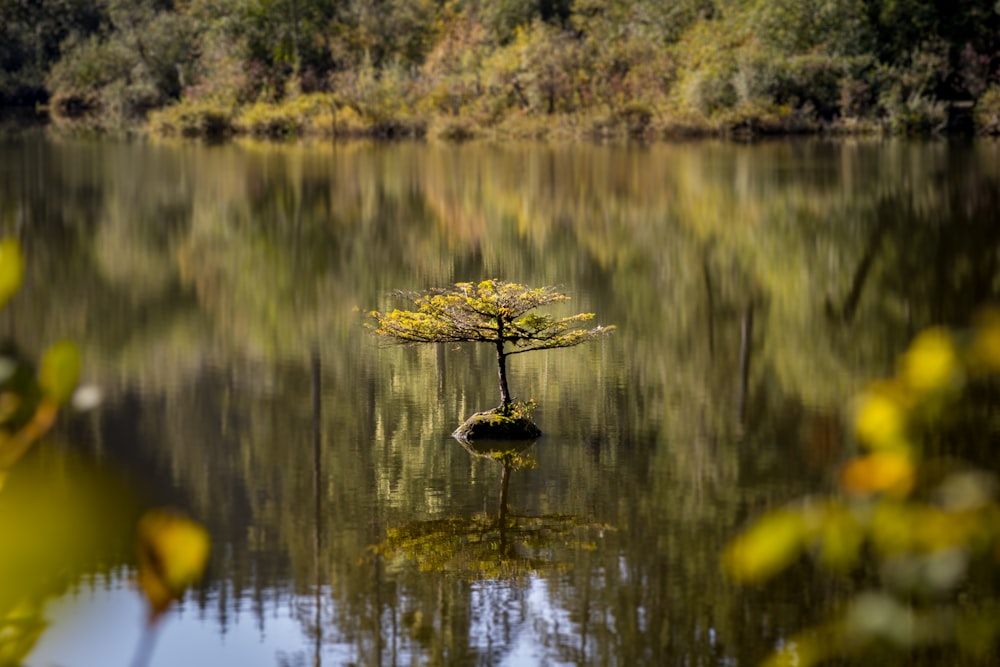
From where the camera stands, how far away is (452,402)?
418 inches

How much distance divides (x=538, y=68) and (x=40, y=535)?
38508 mm

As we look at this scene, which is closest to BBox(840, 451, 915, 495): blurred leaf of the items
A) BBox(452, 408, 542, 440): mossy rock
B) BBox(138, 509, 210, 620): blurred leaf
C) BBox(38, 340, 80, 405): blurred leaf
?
BBox(138, 509, 210, 620): blurred leaf

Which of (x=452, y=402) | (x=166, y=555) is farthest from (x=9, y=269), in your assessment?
(x=452, y=402)

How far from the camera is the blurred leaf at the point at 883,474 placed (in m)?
1.00

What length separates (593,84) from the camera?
39.1 metres

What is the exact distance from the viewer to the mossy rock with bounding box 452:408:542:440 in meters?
9.61

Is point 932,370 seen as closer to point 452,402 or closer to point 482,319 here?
point 482,319

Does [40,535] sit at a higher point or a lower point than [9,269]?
lower

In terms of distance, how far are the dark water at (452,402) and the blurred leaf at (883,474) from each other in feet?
2.48

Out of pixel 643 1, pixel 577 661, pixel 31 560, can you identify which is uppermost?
pixel 643 1

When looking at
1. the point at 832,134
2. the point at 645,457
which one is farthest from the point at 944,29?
the point at 645,457

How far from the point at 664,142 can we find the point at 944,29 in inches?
319

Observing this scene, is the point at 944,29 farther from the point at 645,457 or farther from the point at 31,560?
the point at 31,560

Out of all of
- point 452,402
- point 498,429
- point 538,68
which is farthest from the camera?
point 538,68
